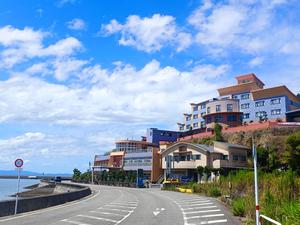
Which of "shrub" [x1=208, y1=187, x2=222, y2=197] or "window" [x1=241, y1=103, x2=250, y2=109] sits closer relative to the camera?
"shrub" [x1=208, y1=187, x2=222, y2=197]

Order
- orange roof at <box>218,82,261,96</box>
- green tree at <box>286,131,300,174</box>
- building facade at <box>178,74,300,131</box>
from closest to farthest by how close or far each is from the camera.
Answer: green tree at <box>286,131,300,174</box> → building facade at <box>178,74,300,131</box> → orange roof at <box>218,82,261,96</box>

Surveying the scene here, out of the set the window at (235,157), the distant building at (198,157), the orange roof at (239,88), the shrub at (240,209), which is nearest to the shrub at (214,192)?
the shrub at (240,209)

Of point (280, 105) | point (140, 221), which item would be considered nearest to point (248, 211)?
point (140, 221)

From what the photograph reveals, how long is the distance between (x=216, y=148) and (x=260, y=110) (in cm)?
2198

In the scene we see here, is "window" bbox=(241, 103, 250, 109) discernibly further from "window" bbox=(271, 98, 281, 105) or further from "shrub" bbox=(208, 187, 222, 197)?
"shrub" bbox=(208, 187, 222, 197)

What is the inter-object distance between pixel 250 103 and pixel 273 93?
6305 mm

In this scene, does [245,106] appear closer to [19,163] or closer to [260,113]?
[260,113]

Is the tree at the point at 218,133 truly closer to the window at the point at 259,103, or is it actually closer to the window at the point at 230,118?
the window at the point at 230,118

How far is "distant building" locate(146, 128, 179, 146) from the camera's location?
370 ft

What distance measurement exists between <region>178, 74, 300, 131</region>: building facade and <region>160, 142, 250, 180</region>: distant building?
1630cm

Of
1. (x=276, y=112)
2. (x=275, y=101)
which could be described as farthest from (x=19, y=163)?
(x=276, y=112)

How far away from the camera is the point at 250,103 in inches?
3561

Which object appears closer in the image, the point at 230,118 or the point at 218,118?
the point at 230,118

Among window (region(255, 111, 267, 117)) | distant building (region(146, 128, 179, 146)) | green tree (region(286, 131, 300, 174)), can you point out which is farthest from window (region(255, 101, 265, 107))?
green tree (region(286, 131, 300, 174))
